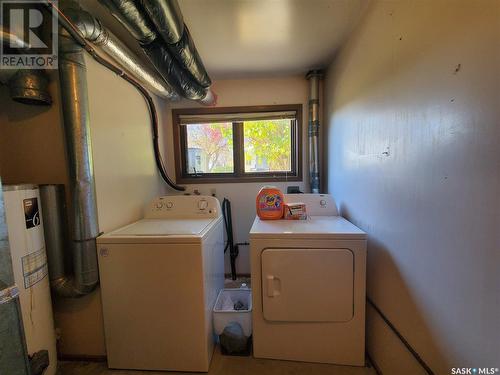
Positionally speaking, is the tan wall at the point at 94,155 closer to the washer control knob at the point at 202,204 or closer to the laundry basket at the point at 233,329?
the washer control knob at the point at 202,204

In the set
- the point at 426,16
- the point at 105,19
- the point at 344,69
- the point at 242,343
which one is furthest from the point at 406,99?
the point at 105,19

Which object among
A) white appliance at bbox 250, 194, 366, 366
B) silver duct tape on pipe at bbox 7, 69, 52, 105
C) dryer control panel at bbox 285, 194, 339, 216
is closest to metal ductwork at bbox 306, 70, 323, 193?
dryer control panel at bbox 285, 194, 339, 216

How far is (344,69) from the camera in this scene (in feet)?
6.06

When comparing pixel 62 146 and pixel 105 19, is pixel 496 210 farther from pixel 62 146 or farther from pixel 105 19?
pixel 105 19

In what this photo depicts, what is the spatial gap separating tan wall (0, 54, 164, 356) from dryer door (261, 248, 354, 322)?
3.93ft

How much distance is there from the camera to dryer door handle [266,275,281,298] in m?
1.38

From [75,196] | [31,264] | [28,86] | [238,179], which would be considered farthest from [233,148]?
[31,264]

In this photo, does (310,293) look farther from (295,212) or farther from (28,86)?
(28,86)

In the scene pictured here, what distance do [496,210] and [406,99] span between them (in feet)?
2.09

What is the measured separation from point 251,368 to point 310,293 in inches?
26.5

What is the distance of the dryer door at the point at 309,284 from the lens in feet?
4.42

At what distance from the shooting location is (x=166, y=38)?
1.19 metres

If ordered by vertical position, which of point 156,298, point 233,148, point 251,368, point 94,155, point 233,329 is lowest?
Answer: point 251,368

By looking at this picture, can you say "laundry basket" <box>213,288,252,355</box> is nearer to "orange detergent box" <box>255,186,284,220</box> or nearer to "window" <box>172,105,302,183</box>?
"orange detergent box" <box>255,186,284,220</box>
